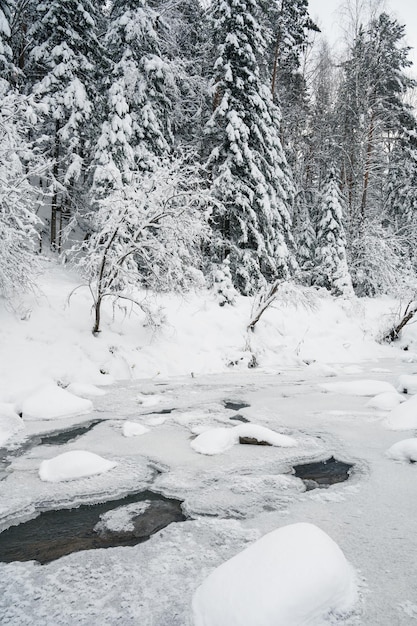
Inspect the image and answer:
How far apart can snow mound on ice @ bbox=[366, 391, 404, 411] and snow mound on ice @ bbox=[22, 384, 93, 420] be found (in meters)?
4.14

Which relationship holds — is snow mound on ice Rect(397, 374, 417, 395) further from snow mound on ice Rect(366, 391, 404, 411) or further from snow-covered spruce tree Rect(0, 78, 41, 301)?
snow-covered spruce tree Rect(0, 78, 41, 301)

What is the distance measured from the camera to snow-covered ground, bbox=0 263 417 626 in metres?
2.06

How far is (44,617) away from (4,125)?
25.9ft

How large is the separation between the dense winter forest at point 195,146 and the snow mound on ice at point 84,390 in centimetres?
203

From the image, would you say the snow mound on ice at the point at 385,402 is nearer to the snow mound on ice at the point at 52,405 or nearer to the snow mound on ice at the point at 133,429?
the snow mound on ice at the point at 133,429

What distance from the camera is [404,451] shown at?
4.13 metres

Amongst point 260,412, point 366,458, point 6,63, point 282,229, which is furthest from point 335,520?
point 6,63

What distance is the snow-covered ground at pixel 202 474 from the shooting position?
206 cm

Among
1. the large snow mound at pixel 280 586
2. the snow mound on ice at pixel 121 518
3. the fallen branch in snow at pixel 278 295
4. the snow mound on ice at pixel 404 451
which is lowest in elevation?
the snow mound on ice at pixel 121 518

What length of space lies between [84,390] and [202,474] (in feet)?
12.3

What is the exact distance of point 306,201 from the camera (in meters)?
20.7

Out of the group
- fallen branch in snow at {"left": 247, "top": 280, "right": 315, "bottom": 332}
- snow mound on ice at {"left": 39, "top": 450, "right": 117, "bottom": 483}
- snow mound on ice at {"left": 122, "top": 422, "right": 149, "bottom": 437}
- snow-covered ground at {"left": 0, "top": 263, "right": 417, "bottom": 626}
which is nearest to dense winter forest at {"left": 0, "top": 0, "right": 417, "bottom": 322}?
fallen branch in snow at {"left": 247, "top": 280, "right": 315, "bottom": 332}

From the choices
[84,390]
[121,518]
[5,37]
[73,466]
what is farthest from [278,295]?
[5,37]

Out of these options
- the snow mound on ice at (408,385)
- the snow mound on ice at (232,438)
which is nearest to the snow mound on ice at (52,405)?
the snow mound on ice at (232,438)
